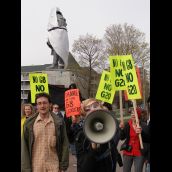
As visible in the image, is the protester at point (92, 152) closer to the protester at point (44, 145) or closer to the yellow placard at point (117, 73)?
the protester at point (44, 145)

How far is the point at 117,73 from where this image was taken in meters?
7.25

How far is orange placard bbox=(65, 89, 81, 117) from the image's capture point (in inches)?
274

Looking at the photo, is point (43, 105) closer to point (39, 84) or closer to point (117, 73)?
point (117, 73)

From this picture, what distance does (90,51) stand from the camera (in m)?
48.8

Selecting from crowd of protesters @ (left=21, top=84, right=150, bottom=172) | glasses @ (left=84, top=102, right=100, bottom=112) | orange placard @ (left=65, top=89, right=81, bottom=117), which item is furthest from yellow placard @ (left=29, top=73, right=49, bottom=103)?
glasses @ (left=84, top=102, right=100, bottom=112)

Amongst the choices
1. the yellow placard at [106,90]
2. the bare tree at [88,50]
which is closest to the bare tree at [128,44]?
the bare tree at [88,50]

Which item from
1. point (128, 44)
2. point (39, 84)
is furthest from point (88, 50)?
point (39, 84)

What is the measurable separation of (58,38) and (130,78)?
1442 centimetres

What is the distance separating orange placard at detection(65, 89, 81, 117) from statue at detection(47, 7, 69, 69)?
44.9ft

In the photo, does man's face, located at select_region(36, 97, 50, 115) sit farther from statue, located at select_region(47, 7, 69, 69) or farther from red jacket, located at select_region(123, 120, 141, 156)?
statue, located at select_region(47, 7, 69, 69)

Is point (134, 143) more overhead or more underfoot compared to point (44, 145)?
more underfoot
